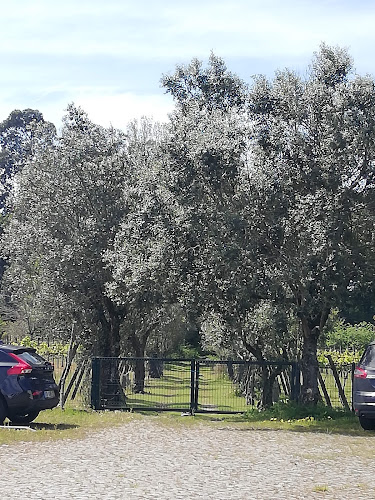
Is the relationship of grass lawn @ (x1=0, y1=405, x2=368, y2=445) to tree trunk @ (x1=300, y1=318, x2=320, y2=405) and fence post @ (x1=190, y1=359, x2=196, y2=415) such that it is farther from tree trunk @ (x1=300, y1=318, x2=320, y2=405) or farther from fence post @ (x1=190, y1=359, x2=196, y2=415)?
tree trunk @ (x1=300, y1=318, x2=320, y2=405)

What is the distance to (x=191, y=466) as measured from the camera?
36.9ft

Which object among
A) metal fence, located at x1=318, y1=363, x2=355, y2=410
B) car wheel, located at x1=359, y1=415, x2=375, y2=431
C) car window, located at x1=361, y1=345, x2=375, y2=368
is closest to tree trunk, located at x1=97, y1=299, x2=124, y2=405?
metal fence, located at x1=318, y1=363, x2=355, y2=410

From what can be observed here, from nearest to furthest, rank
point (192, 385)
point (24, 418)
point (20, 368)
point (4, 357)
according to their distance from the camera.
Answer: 1. point (20, 368)
2. point (4, 357)
3. point (24, 418)
4. point (192, 385)

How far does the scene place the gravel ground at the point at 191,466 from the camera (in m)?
9.30

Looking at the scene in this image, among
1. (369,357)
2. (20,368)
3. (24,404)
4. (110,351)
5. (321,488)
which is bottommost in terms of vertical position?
(321,488)

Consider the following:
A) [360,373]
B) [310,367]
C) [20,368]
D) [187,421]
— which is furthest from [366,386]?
[20,368]

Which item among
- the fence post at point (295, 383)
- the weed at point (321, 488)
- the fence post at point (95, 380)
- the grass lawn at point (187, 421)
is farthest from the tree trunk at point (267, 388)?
the weed at point (321, 488)

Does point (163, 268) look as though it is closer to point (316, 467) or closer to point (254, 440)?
point (254, 440)

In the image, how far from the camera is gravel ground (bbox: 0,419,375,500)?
9297mm

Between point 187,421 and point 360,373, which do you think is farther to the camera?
point 187,421

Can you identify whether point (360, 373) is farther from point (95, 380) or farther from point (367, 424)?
point (95, 380)

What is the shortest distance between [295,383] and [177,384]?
277 cm

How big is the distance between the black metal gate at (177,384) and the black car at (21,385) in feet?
11.1

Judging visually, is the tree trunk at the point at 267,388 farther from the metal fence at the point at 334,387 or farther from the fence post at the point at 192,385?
the fence post at the point at 192,385
